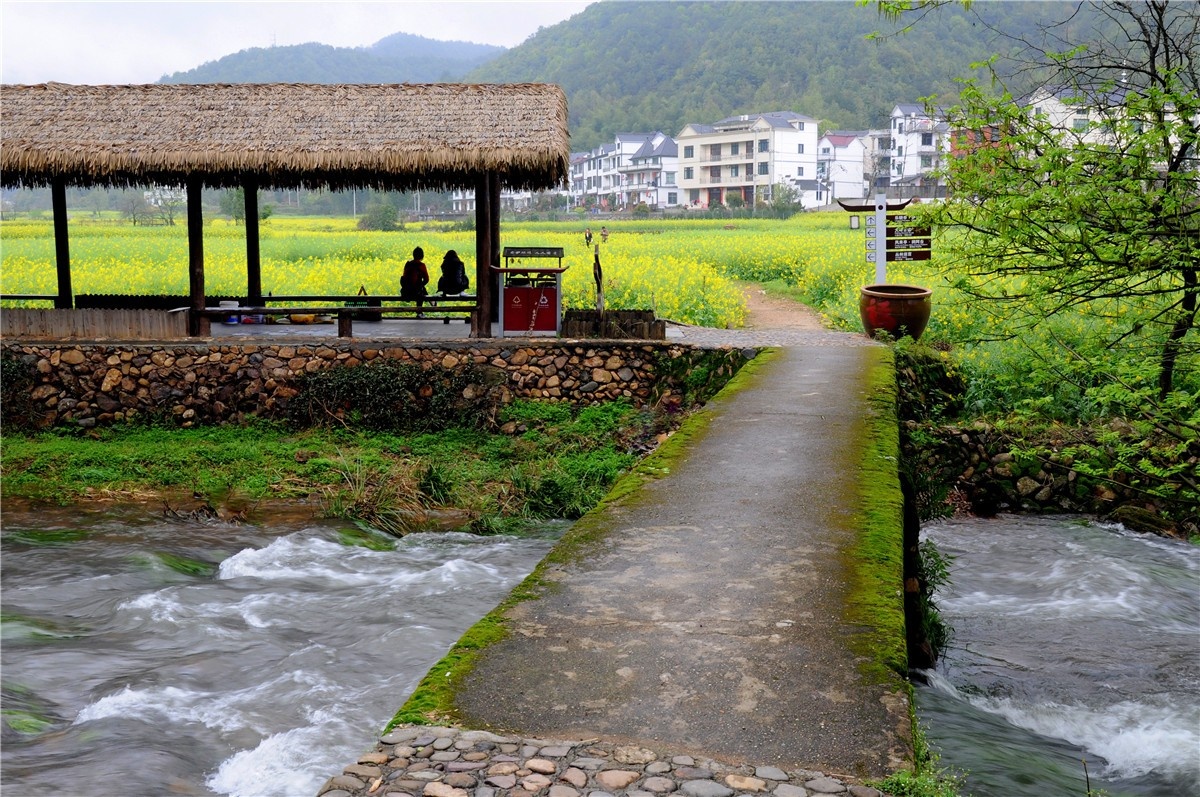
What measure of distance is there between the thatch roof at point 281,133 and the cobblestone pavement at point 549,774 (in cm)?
874

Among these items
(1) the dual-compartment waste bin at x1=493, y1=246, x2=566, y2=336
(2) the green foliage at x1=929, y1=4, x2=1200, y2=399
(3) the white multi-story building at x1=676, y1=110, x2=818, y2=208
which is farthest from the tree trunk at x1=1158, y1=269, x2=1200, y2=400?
(3) the white multi-story building at x1=676, y1=110, x2=818, y2=208

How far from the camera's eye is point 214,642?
24.1 ft

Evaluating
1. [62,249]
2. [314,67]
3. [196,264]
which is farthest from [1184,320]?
[314,67]

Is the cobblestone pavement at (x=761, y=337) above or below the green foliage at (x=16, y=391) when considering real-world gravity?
above

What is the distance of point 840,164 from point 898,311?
6395 cm

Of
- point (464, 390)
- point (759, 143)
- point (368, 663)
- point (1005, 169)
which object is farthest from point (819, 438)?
point (759, 143)

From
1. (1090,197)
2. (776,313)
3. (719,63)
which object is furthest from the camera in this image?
(719,63)

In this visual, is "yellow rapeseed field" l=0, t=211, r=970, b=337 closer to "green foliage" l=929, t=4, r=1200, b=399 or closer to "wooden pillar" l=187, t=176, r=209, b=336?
"wooden pillar" l=187, t=176, r=209, b=336

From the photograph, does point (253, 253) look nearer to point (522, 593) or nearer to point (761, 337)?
point (761, 337)

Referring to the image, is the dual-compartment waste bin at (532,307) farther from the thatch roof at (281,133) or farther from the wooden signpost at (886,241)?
the wooden signpost at (886,241)

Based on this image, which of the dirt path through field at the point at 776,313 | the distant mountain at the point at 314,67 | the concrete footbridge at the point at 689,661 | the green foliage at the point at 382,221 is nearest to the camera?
the concrete footbridge at the point at 689,661

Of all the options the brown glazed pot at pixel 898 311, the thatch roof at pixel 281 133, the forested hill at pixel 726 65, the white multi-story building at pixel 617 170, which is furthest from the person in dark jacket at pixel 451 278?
the forested hill at pixel 726 65

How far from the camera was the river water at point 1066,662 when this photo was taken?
17.8ft

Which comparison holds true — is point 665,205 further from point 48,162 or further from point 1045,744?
point 1045,744
